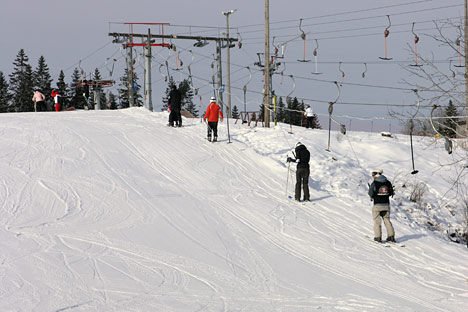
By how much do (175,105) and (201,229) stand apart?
1191cm

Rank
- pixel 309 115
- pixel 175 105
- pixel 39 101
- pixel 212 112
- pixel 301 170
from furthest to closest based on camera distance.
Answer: pixel 39 101
pixel 309 115
pixel 175 105
pixel 212 112
pixel 301 170

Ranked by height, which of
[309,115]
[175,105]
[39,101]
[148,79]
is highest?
[148,79]

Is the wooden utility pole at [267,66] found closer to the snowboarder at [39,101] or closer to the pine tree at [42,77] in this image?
the snowboarder at [39,101]

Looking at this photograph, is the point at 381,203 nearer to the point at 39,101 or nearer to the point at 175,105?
the point at 175,105

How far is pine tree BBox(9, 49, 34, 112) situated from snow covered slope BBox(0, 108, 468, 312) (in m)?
57.3

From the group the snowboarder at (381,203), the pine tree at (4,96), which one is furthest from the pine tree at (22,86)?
the snowboarder at (381,203)

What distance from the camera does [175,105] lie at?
2197cm

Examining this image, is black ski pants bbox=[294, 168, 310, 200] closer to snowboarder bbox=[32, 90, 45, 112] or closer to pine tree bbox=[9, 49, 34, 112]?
snowboarder bbox=[32, 90, 45, 112]

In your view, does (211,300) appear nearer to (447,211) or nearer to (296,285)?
(296,285)

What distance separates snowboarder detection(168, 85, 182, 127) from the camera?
71.5ft

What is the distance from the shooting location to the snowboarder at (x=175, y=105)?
Result: 21.8 metres

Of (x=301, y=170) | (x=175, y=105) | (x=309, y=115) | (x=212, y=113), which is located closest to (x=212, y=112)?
(x=212, y=113)

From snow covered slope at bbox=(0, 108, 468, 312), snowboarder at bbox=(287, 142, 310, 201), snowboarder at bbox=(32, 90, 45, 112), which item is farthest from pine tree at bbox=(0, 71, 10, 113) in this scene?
snowboarder at bbox=(287, 142, 310, 201)

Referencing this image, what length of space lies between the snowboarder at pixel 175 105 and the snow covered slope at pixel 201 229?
1686 millimetres
